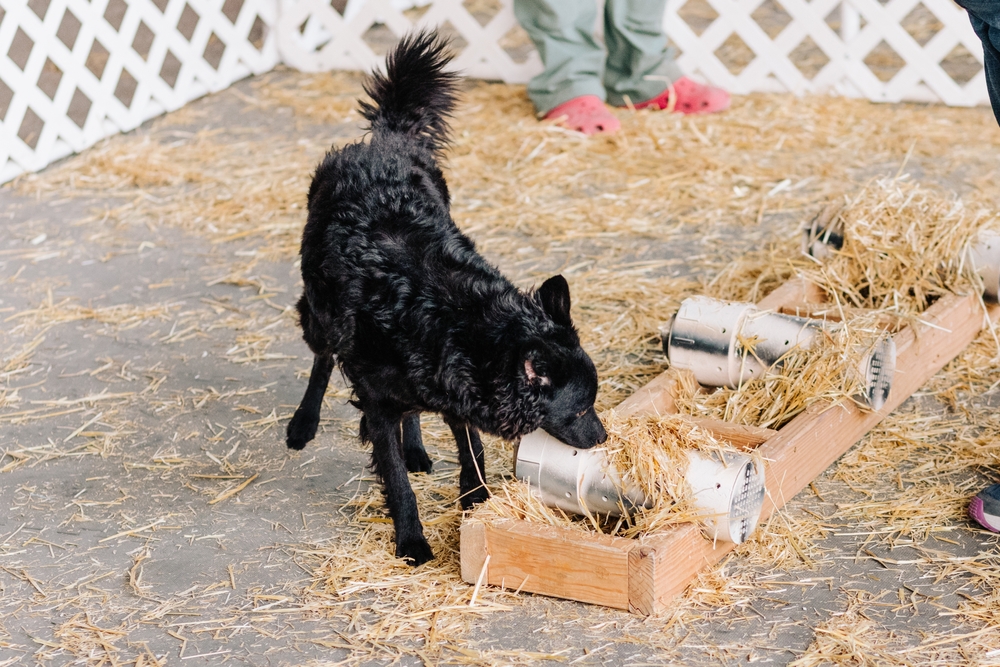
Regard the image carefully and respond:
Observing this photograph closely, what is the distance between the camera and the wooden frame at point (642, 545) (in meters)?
2.45

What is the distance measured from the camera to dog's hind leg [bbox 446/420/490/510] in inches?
110

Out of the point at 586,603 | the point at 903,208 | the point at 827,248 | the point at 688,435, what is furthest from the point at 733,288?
the point at 586,603

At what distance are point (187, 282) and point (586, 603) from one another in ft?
8.83

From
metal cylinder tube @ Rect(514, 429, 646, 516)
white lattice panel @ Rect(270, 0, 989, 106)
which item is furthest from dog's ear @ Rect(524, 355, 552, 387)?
white lattice panel @ Rect(270, 0, 989, 106)

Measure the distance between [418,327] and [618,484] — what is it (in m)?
0.62

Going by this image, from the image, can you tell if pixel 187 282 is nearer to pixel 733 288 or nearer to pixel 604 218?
pixel 604 218

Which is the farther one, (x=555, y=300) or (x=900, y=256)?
(x=900, y=256)

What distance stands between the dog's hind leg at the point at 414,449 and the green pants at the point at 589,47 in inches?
137

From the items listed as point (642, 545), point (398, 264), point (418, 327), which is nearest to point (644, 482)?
point (642, 545)

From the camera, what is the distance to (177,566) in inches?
109

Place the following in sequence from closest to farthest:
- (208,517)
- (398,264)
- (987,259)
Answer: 1. (398,264)
2. (208,517)
3. (987,259)

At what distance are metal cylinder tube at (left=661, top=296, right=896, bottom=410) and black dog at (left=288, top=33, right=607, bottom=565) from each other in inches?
30.1

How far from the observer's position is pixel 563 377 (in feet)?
8.07

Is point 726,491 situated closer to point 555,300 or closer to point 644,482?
point 644,482
